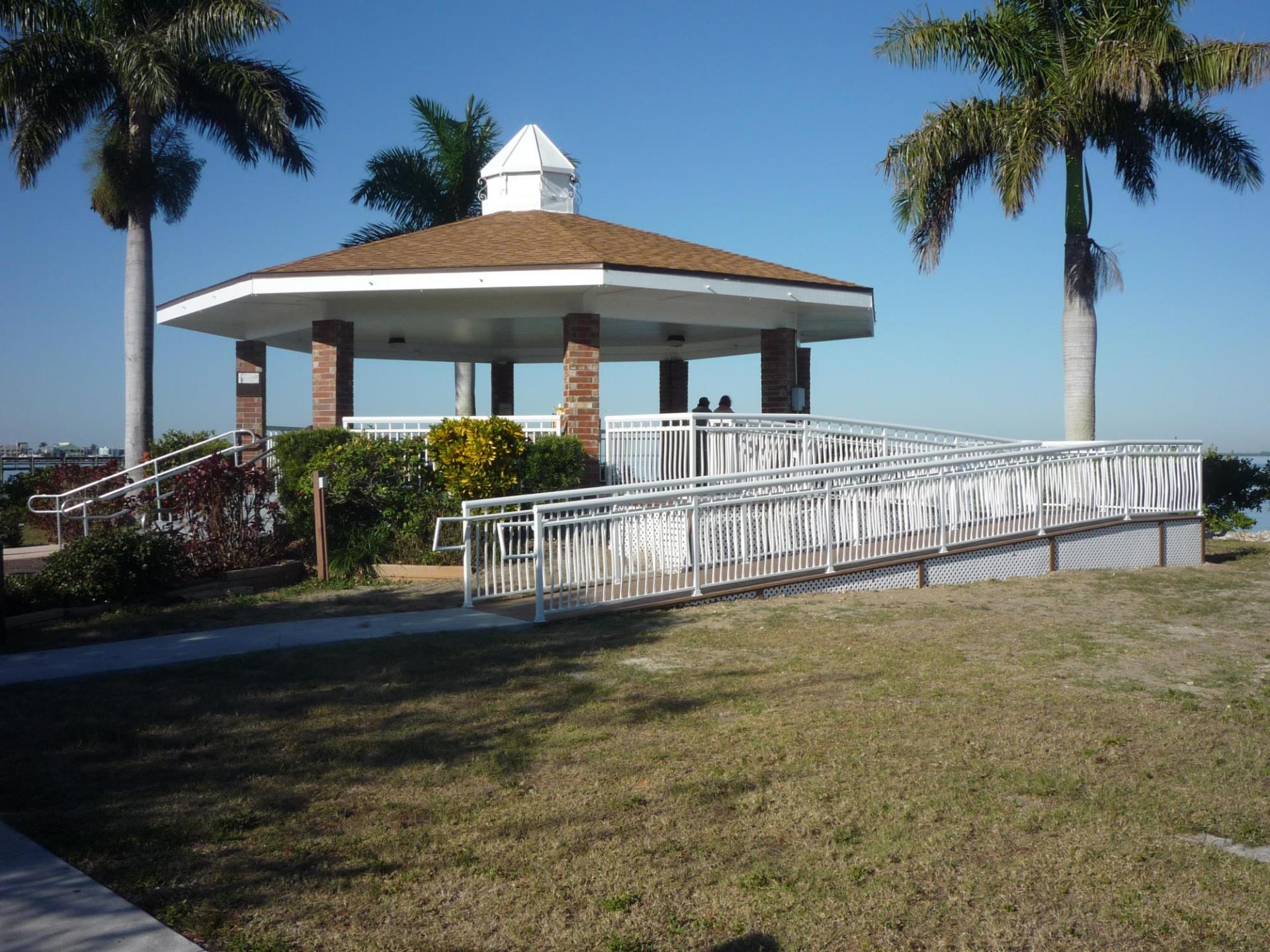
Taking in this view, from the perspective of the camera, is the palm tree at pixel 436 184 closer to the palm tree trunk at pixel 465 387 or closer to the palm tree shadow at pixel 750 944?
the palm tree trunk at pixel 465 387

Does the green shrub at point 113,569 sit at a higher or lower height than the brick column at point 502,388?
lower

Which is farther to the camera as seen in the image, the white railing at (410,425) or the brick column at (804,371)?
the brick column at (804,371)

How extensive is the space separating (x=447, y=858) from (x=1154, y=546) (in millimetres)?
13187

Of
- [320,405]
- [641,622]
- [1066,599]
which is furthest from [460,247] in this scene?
[1066,599]

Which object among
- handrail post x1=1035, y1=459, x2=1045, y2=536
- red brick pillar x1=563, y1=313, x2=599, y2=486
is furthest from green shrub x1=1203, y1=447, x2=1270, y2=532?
red brick pillar x1=563, y1=313, x2=599, y2=486

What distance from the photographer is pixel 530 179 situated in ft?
69.5

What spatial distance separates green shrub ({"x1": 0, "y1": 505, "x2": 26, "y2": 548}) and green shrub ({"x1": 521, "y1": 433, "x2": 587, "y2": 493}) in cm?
777

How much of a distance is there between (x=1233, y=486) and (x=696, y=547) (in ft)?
52.1

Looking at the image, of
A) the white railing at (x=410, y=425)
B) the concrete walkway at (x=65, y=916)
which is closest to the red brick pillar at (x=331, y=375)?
the white railing at (x=410, y=425)

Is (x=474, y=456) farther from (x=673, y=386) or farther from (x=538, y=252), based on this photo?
(x=673, y=386)

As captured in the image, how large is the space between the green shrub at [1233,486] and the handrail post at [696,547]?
49.1ft

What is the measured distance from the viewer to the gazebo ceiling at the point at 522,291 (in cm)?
1526

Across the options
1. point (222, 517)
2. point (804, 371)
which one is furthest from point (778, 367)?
point (222, 517)

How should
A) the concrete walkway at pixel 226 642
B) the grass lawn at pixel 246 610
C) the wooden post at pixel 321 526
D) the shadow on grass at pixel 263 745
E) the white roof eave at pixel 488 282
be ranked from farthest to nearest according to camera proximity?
the white roof eave at pixel 488 282 → the wooden post at pixel 321 526 → the grass lawn at pixel 246 610 → the concrete walkway at pixel 226 642 → the shadow on grass at pixel 263 745
